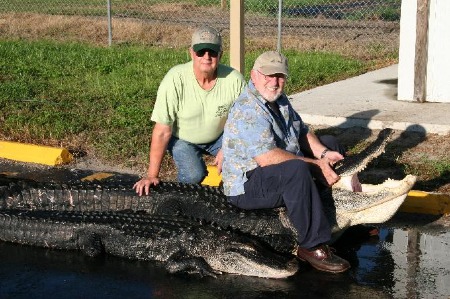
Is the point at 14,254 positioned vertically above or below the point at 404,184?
below

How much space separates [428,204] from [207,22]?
13502 mm

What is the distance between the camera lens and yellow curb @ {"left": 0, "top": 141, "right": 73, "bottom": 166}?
8.67 m

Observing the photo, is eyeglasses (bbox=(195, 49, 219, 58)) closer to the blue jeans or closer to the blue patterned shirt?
the blue patterned shirt

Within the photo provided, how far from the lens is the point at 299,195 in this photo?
5.69 meters

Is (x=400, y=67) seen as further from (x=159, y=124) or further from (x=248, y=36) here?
(x=248, y=36)

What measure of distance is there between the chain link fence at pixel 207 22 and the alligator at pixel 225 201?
836 centimetres

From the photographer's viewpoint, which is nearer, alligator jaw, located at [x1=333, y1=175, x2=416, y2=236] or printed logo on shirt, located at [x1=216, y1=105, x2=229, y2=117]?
alligator jaw, located at [x1=333, y1=175, x2=416, y2=236]

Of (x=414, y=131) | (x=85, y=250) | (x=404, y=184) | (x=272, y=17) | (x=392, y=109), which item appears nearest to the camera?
(x=404, y=184)

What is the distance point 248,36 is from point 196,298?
40.5ft

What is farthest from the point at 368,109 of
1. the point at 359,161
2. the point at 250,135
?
the point at 250,135

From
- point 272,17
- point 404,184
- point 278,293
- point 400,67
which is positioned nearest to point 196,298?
point 278,293

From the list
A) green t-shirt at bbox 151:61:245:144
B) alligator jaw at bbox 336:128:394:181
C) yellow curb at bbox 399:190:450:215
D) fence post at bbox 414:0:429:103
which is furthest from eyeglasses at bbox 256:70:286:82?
fence post at bbox 414:0:429:103

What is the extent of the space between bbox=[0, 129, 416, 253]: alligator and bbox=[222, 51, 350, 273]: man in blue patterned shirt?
0.13 m

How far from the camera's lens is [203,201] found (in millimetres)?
6426
